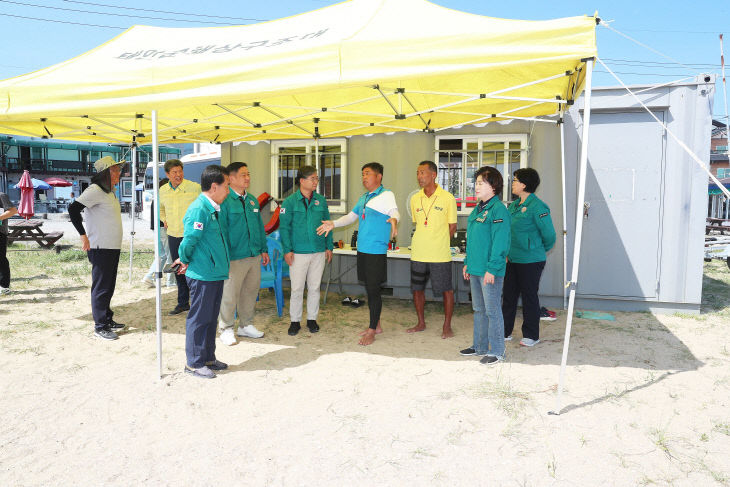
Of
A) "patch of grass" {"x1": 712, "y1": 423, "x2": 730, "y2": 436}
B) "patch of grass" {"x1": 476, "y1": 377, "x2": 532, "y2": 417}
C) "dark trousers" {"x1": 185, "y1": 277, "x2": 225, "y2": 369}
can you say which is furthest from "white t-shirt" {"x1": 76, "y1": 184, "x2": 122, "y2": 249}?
"patch of grass" {"x1": 712, "y1": 423, "x2": 730, "y2": 436}

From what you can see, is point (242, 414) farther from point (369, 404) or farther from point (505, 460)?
point (505, 460)

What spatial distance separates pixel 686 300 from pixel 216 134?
20.9 feet

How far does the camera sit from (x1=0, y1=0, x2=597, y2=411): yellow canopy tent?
2961 mm

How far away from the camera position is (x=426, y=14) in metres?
3.44

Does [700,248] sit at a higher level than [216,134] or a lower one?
lower

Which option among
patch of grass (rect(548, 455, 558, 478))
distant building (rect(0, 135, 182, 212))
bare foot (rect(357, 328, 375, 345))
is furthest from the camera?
distant building (rect(0, 135, 182, 212))

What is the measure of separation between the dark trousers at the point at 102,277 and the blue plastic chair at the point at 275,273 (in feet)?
4.94

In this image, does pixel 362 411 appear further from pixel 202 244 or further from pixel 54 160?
pixel 54 160

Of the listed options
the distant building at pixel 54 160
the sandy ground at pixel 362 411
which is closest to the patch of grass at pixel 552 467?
the sandy ground at pixel 362 411

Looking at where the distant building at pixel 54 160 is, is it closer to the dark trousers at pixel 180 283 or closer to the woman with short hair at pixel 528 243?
the dark trousers at pixel 180 283

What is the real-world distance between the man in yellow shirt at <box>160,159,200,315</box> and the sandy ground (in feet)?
Answer: 1.86

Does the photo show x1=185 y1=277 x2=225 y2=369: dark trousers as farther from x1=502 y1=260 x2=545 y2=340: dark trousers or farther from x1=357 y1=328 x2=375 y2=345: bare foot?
x1=502 y1=260 x2=545 y2=340: dark trousers

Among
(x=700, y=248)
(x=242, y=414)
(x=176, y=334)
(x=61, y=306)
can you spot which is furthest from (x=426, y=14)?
(x=61, y=306)

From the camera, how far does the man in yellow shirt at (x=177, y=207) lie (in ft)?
17.4
